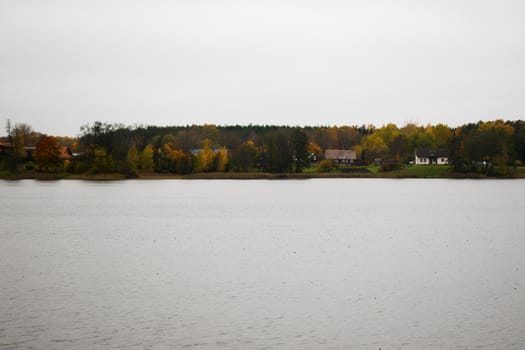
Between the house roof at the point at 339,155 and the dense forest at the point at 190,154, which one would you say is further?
the house roof at the point at 339,155

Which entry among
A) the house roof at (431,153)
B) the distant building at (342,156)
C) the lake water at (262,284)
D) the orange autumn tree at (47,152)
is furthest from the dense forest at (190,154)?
the lake water at (262,284)

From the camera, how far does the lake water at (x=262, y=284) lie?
1584 centimetres

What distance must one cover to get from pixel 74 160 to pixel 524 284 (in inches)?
3979

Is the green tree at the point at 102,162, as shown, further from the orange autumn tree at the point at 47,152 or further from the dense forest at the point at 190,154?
the orange autumn tree at the point at 47,152

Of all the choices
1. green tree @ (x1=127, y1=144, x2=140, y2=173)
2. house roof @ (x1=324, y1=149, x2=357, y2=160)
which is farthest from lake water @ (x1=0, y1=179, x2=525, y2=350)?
house roof @ (x1=324, y1=149, x2=357, y2=160)

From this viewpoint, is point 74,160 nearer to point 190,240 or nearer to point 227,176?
point 227,176

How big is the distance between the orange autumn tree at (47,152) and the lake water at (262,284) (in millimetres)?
64536

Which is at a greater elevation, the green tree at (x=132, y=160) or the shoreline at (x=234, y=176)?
the green tree at (x=132, y=160)

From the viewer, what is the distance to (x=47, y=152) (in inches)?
4124

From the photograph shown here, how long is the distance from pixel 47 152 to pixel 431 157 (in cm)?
8964

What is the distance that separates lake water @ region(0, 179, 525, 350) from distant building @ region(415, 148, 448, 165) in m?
102

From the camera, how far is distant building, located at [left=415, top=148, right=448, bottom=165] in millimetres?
142375

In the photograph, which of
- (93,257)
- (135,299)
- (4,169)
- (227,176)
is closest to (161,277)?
(135,299)

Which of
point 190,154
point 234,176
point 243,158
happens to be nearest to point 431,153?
point 243,158
